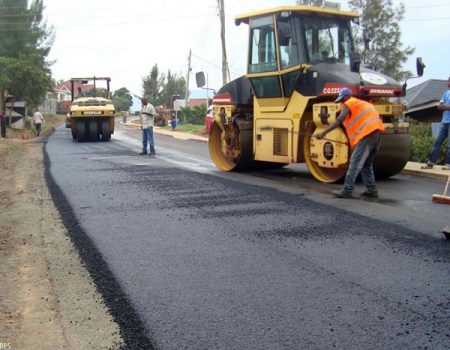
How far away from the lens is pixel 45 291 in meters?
4.10

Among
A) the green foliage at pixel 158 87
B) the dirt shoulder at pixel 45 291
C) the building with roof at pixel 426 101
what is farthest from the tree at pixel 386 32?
the green foliage at pixel 158 87

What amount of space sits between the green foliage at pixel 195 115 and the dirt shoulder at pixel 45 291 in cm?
3098

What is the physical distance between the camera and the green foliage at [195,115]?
125 feet

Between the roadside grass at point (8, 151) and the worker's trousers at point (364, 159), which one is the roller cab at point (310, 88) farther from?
the roadside grass at point (8, 151)

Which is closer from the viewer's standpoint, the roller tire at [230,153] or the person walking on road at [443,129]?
the person walking on road at [443,129]

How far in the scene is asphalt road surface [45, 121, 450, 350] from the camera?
128 inches

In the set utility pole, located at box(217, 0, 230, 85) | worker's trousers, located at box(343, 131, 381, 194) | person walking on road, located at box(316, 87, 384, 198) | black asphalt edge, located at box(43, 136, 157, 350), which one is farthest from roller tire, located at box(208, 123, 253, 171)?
utility pole, located at box(217, 0, 230, 85)

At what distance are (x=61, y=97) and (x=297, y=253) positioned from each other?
92325 mm

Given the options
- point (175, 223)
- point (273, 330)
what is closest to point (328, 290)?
point (273, 330)

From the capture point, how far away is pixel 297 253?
482 centimetres

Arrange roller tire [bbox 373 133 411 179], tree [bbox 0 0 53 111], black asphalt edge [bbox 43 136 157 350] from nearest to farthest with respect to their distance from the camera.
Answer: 1. black asphalt edge [bbox 43 136 157 350]
2. roller tire [bbox 373 133 411 179]
3. tree [bbox 0 0 53 111]

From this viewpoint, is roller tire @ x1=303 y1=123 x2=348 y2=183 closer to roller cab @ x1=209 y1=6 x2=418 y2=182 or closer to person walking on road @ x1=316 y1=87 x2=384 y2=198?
roller cab @ x1=209 y1=6 x2=418 y2=182

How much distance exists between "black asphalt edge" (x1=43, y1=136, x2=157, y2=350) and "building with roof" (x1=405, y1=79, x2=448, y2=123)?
1446 centimetres

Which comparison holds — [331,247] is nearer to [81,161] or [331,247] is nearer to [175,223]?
[175,223]
